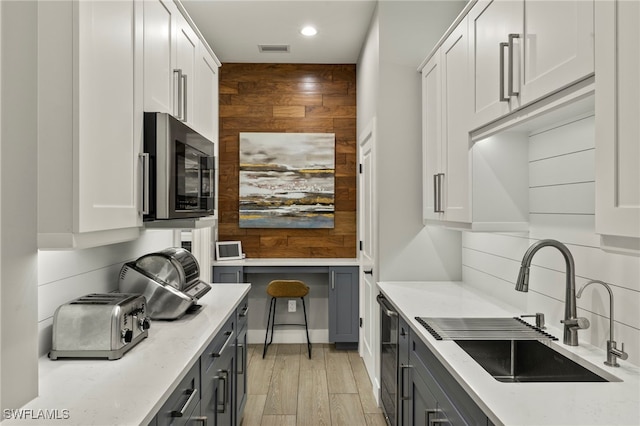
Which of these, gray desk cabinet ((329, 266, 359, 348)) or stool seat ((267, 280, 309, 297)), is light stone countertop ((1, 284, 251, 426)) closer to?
stool seat ((267, 280, 309, 297))

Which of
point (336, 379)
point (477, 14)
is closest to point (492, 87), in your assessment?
point (477, 14)

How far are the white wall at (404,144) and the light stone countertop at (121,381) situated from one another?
1.51 meters

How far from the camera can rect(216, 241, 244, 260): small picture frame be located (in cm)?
443

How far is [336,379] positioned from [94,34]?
311 centimetres

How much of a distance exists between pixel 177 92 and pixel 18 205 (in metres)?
1.05

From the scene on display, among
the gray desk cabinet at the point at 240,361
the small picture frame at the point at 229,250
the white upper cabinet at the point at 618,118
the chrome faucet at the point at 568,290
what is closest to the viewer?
the white upper cabinet at the point at 618,118

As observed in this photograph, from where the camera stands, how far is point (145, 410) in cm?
118

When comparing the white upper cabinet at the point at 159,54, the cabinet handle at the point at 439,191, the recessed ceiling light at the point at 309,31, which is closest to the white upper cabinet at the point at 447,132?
the cabinet handle at the point at 439,191

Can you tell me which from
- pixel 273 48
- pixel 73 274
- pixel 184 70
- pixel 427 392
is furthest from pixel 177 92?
pixel 273 48

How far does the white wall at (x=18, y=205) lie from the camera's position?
1.21 meters

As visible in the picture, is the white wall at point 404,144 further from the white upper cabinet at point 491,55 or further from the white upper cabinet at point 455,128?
the white upper cabinet at point 491,55

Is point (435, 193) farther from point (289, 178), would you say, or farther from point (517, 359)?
point (289, 178)

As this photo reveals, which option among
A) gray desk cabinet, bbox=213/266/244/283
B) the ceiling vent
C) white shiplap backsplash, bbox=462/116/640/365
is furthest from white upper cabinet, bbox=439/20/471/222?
gray desk cabinet, bbox=213/266/244/283

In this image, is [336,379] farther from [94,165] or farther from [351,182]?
[94,165]
